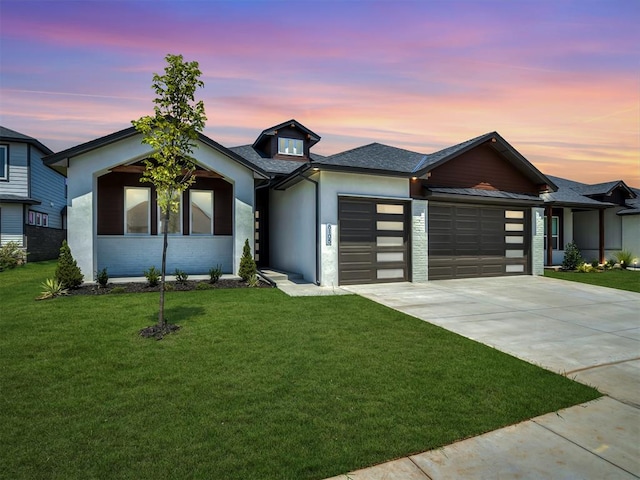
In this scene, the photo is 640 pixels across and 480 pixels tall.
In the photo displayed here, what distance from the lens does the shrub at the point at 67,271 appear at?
9.58 meters

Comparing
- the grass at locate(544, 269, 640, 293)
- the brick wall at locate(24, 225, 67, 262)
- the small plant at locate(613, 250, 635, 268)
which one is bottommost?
the grass at locate(544, 269, 640, 293)

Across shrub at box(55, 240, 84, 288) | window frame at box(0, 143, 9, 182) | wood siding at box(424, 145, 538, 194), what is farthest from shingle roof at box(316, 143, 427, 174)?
window frame at box(0, 143, 9, 182)

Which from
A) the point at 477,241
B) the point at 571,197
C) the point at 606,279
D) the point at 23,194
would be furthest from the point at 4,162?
the point at 571,197

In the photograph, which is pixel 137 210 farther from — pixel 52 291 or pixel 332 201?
pixel 332 201

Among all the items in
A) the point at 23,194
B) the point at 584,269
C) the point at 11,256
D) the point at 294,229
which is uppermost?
the point at 23,194

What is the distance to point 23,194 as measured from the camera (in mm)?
17922

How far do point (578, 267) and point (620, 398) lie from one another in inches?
624

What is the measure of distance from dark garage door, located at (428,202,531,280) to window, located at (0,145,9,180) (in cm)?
2110

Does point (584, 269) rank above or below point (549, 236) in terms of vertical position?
below

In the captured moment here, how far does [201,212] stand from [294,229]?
400 cm

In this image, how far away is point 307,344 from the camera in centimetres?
553

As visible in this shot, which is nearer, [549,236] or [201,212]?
[201,212]

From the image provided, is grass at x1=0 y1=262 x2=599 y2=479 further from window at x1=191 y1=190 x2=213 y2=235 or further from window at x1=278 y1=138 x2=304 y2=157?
window at x1=278 y1=138 x2=304 y2=157

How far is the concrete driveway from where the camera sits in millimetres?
2723
